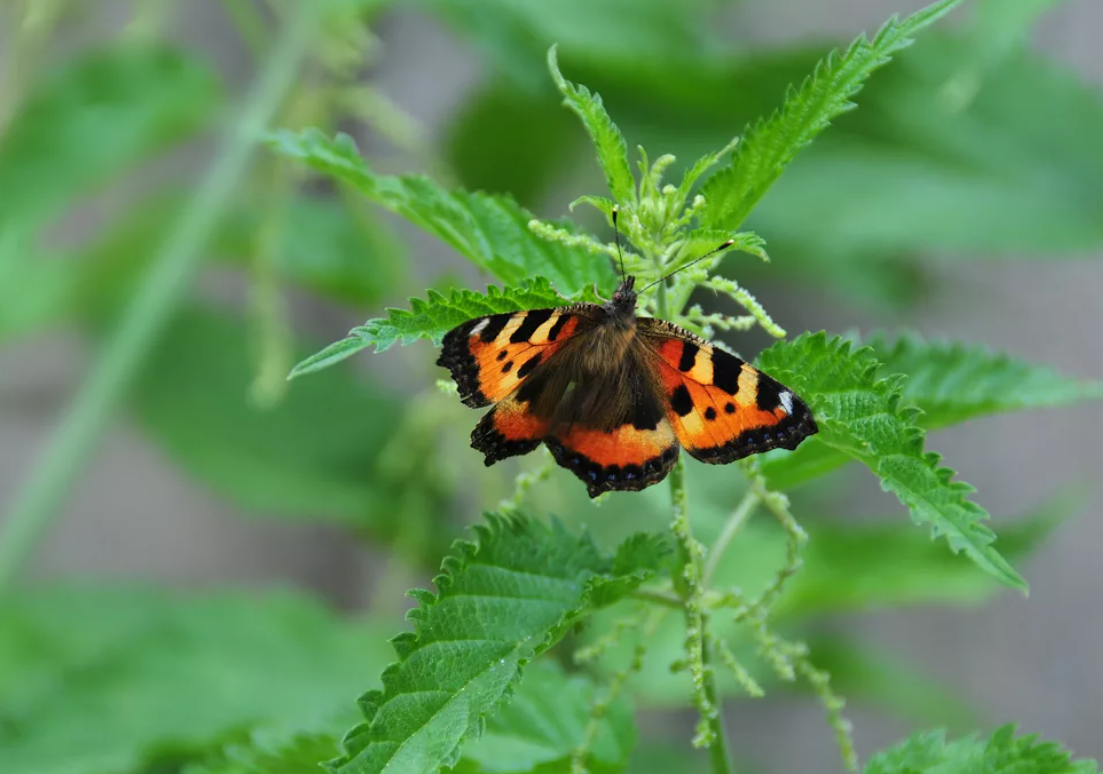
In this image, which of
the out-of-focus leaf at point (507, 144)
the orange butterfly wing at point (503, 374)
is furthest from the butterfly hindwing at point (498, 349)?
the out-of-focus leaf at point (507, 144)

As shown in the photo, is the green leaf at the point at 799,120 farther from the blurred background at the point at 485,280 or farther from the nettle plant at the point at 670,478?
the blurred background at the point at 485,280

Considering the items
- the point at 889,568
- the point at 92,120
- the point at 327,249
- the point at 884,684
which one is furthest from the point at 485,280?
the point at 884,684

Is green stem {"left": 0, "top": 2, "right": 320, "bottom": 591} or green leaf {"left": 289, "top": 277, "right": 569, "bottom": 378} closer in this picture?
green leaf {"left": 289, "top": 277, "right": 569, "bottom": 378}

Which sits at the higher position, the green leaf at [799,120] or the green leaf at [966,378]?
the green leaf at [799,120]

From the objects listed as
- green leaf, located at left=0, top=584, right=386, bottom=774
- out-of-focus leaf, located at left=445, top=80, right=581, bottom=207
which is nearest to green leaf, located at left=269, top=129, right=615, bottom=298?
green leaf, located at left=0, top=584, right=386, bottom=774

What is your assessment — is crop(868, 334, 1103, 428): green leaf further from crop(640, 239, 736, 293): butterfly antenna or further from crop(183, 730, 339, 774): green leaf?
crop(183, 730, 339, 774): green leaf

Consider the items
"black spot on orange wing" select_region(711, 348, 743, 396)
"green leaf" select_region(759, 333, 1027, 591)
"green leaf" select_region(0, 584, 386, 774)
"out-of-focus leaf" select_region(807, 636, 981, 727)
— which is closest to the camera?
"green leaf" select_region(759, 333, 1027, 591)
